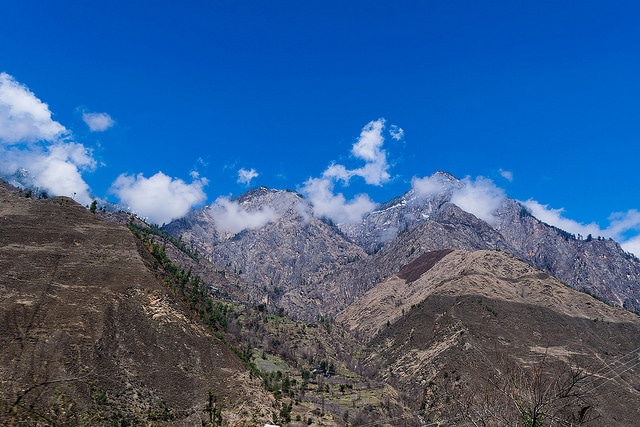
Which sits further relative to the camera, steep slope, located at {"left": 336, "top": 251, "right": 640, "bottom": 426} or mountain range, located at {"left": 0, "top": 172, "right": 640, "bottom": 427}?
steep slope, located at {"left": 336, "top": 251, "right": 640, "bottom": 426}

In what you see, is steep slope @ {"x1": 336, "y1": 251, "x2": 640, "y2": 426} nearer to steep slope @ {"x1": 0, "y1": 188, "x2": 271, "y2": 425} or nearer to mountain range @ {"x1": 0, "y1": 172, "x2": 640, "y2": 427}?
mountain range @ {"x1": 0, "y1": 172, "x2": 640, "y2": 427}

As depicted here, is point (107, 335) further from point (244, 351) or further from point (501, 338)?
point (501, 338)

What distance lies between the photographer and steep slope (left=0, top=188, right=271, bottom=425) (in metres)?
52.0

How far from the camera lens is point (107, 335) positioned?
6044 centimetres

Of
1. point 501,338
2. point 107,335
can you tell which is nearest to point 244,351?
point 107,335

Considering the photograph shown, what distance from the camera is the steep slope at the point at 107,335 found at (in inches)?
2047

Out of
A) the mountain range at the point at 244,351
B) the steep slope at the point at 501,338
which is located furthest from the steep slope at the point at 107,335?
the steep slope at the point at 501,338

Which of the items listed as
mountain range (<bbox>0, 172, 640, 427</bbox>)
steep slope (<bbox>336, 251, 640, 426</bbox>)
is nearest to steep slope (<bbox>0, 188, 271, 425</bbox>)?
mountain range (<bbox>0, 172, 640, 427</bbox>)

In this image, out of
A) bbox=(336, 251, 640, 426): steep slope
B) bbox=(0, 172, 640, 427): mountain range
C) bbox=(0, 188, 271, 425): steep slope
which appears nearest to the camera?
bbox=(0, 172, 640, 427): mountain range

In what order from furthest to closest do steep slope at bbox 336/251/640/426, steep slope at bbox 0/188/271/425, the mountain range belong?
1. steep slope at bbox 336/251/640/426
2. steep slope at bbox 0/188/271/425
3. the mountain range

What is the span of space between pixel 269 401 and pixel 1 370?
33826mm

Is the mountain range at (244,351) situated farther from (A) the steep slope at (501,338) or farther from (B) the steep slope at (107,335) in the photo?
(A) the steep slope at (501,338)

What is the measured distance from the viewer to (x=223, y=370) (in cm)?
6638

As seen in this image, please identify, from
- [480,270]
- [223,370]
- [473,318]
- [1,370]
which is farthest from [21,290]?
[480,270]
